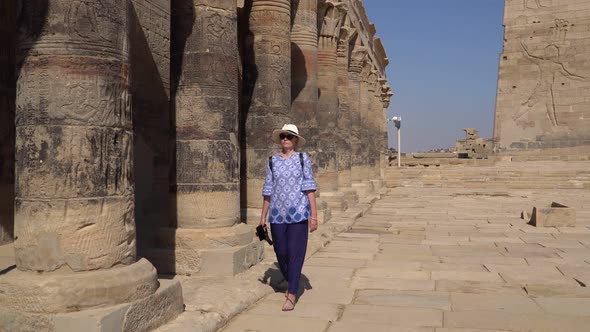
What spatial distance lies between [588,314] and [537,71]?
32.8m

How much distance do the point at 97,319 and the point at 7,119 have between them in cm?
475

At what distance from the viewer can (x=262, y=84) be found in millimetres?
9367

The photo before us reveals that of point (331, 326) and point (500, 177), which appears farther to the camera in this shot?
point (500, 177)

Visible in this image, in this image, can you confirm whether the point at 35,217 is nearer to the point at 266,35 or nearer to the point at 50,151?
the point at 50,151

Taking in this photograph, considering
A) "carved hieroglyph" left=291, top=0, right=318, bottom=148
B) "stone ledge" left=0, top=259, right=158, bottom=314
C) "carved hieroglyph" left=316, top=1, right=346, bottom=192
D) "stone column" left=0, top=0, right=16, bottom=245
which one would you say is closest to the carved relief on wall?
"stone ledge" left=0, top=259, right=158, bottom=314

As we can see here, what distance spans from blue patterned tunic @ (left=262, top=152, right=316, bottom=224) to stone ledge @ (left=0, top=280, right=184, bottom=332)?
1456mm

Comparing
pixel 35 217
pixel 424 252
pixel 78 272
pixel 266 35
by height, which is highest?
pixel 266 35

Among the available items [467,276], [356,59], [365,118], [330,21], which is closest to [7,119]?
[467,276]

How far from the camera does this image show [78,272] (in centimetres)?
400

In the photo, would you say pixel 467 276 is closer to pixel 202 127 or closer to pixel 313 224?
pixel 313 224

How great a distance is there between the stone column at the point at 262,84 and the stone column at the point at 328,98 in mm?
4593

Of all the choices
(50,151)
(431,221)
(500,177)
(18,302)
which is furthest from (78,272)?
(500,177)

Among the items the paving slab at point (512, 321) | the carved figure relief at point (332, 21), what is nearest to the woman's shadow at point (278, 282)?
the paving slab at point (512, 321)

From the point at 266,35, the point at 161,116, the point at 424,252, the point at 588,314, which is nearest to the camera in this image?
the point at 588,314
